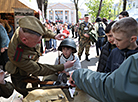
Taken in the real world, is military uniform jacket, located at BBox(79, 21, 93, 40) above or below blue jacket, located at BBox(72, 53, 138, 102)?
above

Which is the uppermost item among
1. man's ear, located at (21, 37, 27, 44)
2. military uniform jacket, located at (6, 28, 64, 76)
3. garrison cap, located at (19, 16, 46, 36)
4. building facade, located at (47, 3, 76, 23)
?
building facade, located at (47, 3, 76, 23)

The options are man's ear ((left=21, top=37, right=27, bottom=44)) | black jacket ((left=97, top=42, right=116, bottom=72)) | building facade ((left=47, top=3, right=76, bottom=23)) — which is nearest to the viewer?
man's ear ((left=21, top=37, right=27, bottom=44))

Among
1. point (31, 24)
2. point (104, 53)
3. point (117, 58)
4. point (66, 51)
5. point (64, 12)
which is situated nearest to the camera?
point (31, 24)

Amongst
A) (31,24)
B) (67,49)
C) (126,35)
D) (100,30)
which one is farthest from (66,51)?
(100,30)

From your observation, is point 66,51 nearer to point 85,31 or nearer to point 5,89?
point 5,89

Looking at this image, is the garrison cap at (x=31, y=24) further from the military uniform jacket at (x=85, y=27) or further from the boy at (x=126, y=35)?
the military uniform jacket at (x=85, y=27)

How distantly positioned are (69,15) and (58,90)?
89.2 metres

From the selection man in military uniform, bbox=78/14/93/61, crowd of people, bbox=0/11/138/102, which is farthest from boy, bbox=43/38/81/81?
man in military uniform, bbox=78/14/93/61

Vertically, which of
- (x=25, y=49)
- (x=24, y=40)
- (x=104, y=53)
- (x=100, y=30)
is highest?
(x=100, y=30)

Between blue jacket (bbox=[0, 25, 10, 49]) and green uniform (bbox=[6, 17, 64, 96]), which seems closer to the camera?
green uniform (bbox=[6, 17, 64, 96])

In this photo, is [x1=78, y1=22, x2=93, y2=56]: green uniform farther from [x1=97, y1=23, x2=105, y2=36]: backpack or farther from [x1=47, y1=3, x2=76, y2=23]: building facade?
[x1=47, y1=3, x2=76, y2=23]: building facade

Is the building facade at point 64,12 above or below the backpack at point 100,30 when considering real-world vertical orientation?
above

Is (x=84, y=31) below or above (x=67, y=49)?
above

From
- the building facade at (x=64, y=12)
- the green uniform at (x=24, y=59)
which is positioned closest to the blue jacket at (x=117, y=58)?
the green uniform at (x=24, y=59)
